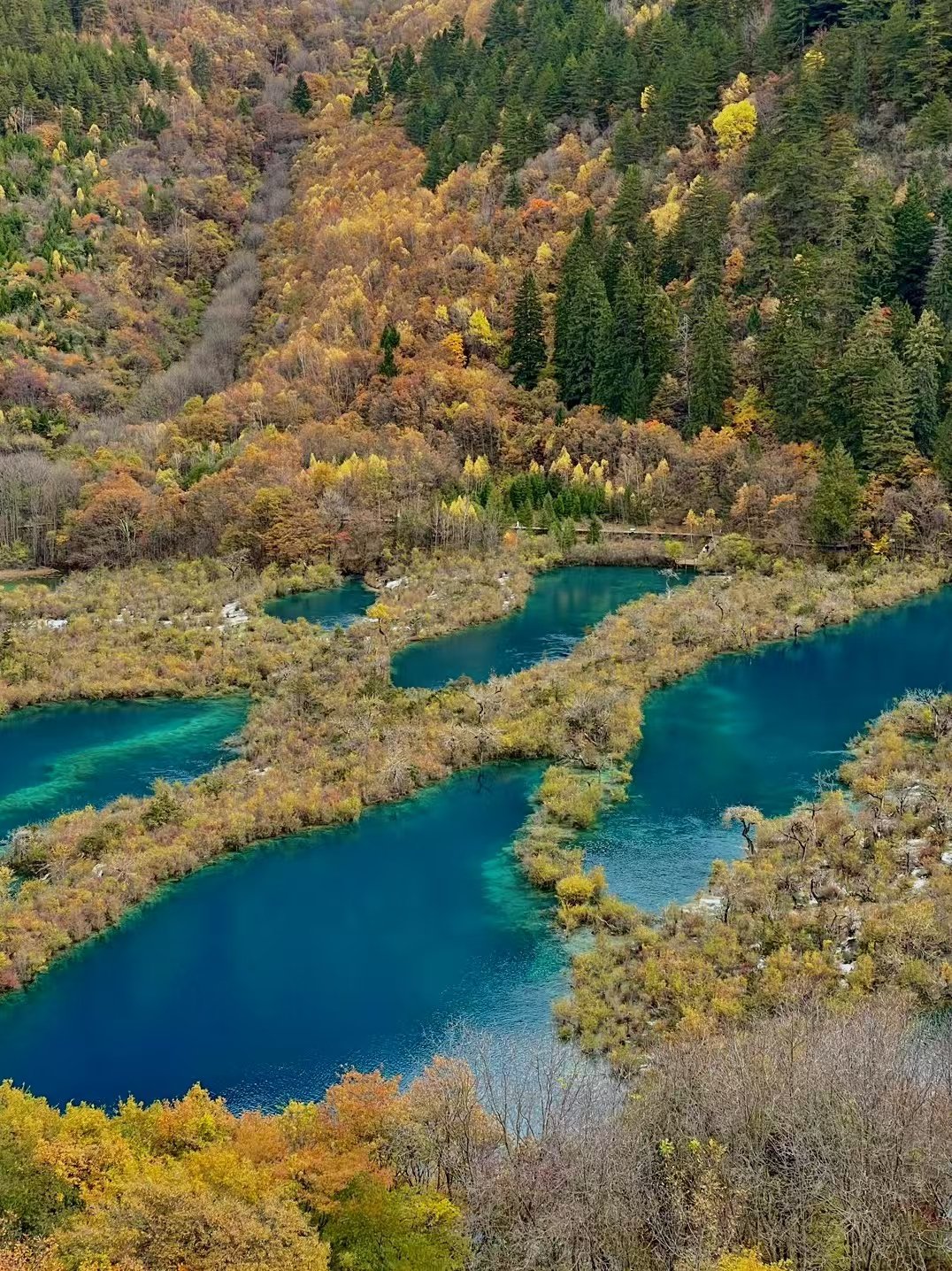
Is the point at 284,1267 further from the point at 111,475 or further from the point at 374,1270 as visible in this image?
the point at 111,475

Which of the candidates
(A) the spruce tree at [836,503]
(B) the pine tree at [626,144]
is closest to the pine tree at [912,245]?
(A) the spruce tree at [836,503]

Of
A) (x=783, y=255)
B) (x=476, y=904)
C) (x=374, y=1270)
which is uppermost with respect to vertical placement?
(x=783, y=255)

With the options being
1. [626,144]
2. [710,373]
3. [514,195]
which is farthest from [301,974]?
[626,144]

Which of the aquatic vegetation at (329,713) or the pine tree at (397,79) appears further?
the pine tree at (397,79)

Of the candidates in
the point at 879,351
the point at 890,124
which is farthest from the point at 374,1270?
the point at 890,124

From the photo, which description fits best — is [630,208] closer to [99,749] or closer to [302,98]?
[99,749]

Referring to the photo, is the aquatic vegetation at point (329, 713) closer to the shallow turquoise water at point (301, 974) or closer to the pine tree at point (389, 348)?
the shallow turquoise water at point (301, 974)

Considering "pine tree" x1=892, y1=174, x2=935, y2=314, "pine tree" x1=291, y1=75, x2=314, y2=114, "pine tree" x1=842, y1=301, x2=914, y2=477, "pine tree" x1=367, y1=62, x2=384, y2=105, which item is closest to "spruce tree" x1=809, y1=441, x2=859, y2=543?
"pine tree" x1=842, y1=301, x2=914, y2=477
